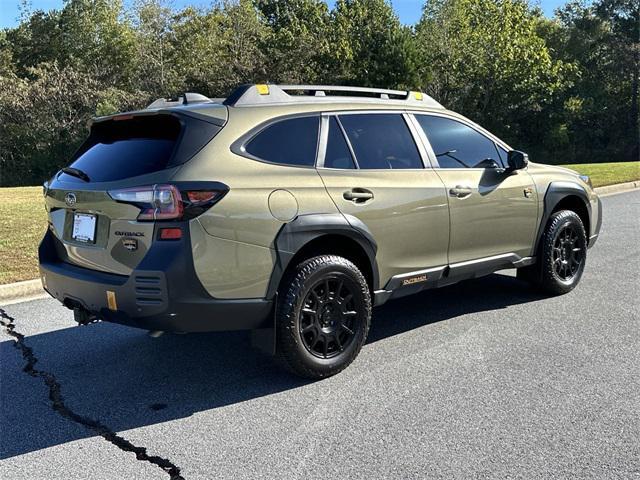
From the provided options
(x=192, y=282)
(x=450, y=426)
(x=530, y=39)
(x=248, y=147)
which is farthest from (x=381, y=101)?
(x=530, y=39)

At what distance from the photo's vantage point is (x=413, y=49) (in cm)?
3666

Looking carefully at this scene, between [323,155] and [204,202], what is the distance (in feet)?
3.40

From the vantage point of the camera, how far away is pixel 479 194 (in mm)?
4984

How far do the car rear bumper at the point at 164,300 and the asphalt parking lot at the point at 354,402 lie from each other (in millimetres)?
534

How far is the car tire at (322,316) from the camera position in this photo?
12.5 feet

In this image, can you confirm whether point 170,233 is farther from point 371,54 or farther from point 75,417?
point 371,54

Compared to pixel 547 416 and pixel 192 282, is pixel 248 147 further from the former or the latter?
pixel 547 416

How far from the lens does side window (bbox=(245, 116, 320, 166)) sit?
3.86 metres

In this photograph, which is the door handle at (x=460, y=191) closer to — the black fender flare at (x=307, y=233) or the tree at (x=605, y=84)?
the black fender flare at (x=307, y=233)

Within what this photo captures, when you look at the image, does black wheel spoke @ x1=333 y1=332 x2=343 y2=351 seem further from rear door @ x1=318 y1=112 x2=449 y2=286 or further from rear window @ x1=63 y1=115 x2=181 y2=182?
rear window @ x1=63 y1=115 x2=181 y2=182

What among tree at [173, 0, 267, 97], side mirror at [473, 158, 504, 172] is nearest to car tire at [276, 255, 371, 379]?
side mirror at [473, 158, 504, 172]

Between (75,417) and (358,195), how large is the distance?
2.22 meters

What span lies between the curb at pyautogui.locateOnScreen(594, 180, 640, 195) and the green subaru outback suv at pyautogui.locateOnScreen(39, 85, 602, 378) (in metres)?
11.3

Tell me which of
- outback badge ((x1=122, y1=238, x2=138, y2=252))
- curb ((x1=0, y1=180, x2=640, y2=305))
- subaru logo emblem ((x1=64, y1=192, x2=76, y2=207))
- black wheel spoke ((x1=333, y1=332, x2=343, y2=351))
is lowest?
curb ((x1=0, y1=180, x2=640, y2=305))
